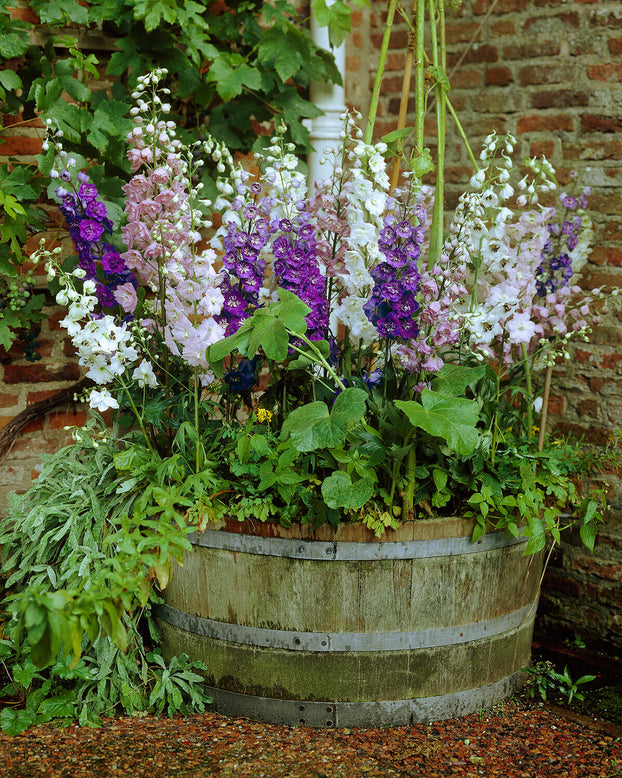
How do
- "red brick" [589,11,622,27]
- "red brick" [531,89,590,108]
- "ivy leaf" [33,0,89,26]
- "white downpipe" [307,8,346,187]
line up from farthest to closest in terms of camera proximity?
"white downpipe" [307,8,346,187] < "red brick" [531,89,590,108] < "red brick" [589,11,622,27] < "ivy leaf" [33,0,89,26]

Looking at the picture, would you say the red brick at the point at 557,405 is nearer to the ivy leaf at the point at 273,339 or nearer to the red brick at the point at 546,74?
the red brick at the point at 546,74

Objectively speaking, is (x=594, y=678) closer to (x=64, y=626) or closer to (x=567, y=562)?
(x=567, y=562)

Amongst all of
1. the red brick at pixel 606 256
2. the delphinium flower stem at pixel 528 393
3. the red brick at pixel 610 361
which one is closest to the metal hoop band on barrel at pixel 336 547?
the delphinium flower stem at pixel 528 393

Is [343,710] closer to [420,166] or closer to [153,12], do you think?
[420,166]

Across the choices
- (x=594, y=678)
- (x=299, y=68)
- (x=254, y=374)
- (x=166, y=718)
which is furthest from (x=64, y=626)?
(x=299, y=68)

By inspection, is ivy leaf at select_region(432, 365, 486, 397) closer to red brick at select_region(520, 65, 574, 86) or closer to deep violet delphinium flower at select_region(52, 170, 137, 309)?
deep violet delphinium flower at select_region(52, 170, 137, 309)

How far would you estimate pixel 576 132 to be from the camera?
266 cm

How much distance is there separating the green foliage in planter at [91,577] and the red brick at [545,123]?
5.71 feet

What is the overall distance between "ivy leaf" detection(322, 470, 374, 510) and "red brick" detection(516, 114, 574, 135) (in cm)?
155

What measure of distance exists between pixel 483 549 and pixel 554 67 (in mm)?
1683

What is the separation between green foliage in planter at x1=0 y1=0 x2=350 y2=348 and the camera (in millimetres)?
2367

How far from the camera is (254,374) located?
208cm

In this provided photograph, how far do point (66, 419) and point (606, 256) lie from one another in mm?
1851

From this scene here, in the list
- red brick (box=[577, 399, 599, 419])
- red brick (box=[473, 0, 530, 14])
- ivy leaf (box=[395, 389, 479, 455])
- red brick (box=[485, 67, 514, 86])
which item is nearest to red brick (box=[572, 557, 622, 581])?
red brick (box=[577, 399, 599, 419])
